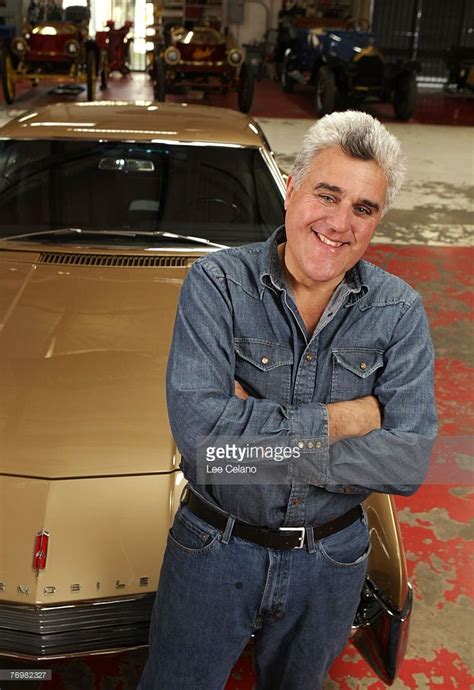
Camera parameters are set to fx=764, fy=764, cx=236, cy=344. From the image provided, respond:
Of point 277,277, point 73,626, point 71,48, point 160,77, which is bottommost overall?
point 160,77

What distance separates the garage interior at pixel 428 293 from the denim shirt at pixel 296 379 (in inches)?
38.3

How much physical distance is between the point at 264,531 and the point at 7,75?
10616 millimetres

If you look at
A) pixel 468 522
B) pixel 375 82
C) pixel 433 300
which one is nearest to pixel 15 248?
pixel 468 522

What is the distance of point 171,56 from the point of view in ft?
35.4

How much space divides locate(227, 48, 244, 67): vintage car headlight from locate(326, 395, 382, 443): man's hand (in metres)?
10.4

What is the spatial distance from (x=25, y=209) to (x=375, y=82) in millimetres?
9202

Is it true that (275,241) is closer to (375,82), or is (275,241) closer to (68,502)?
(68,502)

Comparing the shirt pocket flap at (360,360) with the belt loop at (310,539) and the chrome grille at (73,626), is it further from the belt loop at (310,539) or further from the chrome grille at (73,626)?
the chrome grille at (73,626)

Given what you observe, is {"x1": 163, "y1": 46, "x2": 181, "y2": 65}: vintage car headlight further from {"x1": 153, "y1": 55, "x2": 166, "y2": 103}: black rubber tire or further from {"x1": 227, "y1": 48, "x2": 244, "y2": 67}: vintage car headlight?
{"x1": 227, "y1": 48, "x2": 244, "y2": 67}: vintage car headlight

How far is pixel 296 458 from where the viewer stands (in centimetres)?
133

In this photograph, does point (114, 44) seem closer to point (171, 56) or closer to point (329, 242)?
point (171, 56)

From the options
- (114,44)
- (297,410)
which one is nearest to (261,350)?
(297,410)

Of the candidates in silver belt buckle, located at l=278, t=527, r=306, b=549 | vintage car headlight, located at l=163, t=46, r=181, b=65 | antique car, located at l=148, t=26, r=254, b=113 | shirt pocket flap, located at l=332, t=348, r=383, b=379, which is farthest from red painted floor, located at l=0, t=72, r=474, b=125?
silver belt buckle, located at l=278, t=527, r=306, b=549
